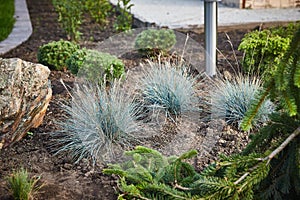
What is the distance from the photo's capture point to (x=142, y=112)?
13.0ft

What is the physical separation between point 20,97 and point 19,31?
13.4 feet

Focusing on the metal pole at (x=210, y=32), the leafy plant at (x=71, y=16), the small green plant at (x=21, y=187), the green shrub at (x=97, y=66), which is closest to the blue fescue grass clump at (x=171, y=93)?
the green shrub at (x=97, y=66)

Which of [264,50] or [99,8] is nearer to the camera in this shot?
[264,50]

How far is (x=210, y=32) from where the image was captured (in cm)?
469

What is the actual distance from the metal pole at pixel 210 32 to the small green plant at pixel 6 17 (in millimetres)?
3420

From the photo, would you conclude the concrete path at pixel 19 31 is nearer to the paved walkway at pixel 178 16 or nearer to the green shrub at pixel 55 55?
the paved walkway at pixel 178 16

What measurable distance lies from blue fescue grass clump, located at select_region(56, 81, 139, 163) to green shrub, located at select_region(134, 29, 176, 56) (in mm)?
1889

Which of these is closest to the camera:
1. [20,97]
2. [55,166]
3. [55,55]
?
[55,166]

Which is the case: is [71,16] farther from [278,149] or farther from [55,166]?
[278,149]

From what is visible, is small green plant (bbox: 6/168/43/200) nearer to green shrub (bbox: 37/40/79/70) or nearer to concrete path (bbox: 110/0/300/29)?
green shrub (bbox: 37/40/79/70)

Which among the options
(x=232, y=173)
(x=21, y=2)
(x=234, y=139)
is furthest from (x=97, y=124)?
(x=21, y=2)

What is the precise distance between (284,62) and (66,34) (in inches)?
221

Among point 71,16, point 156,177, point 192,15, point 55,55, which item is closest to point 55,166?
→ point 156,177

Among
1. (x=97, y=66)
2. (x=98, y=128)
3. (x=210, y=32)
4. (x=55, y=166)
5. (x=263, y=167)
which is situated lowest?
(x=55, y=166)
